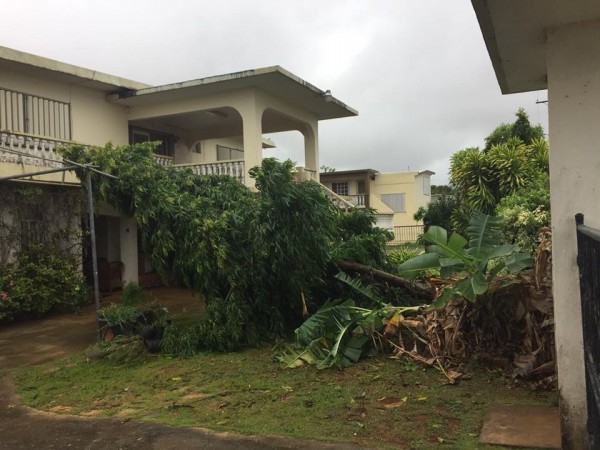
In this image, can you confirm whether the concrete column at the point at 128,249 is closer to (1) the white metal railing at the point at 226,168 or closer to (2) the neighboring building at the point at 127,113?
(2) the neighboring building at the point at 127,113

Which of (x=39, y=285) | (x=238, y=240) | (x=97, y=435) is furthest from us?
(x=39, y=285)

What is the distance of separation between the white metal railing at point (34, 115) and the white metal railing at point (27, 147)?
1.23 ft

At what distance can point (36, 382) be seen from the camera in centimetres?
650

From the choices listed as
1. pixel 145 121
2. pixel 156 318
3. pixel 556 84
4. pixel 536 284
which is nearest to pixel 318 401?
pixel 536 284

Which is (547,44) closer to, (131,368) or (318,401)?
(318,401)

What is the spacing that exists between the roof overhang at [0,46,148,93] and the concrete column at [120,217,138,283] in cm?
385

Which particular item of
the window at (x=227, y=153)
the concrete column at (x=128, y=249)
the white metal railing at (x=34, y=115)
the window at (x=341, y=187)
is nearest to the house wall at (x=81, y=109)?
the white metal railing at (x=34, y=115)

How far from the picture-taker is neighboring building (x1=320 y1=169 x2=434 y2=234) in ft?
115

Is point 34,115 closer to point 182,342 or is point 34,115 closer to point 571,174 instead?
point 182,342

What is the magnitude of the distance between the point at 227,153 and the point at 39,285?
1202 centimetres

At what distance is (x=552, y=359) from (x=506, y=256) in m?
1.34

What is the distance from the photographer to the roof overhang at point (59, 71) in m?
11.2

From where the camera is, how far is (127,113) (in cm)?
1491

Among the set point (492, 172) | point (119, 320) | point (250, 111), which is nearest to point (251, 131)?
point (250, 111)
